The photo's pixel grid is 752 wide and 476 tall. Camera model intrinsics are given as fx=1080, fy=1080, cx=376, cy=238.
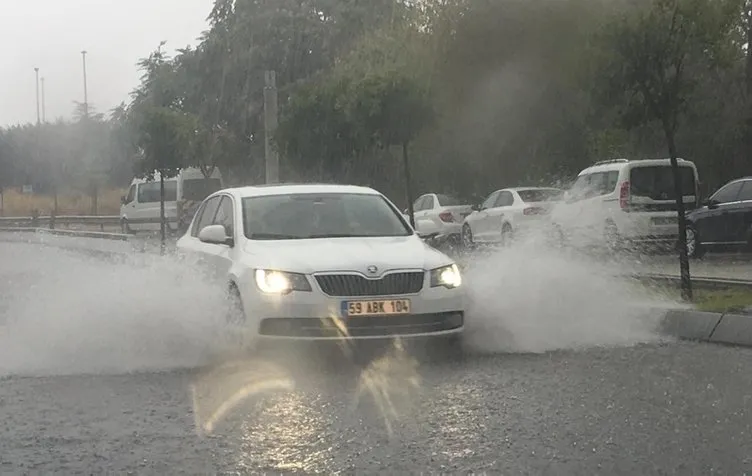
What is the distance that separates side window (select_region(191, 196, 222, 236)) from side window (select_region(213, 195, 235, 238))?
18 centimetres

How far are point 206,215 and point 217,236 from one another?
63.5 inches

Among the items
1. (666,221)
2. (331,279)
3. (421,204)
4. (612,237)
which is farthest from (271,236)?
(421,204)

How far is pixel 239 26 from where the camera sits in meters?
43.2

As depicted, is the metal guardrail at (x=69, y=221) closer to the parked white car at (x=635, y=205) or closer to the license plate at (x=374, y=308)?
the parked white car at (x=635, y=205)

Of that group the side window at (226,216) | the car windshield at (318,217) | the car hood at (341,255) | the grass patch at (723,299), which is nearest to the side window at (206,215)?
the side window at (226,216)

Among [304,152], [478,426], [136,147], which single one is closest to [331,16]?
[136,147]

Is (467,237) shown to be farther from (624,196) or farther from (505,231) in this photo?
(624,196)

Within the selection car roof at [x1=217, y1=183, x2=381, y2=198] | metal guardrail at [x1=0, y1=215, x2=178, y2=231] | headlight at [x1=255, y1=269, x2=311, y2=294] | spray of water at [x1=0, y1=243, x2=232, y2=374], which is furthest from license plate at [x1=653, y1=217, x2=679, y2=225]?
metal guardrail at [x1=0, y1=215, x2=178, y2=231]

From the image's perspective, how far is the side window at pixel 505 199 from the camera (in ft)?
74.7

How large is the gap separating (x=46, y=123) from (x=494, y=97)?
89647 millimetres

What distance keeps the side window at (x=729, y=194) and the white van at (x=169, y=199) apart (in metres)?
21.4

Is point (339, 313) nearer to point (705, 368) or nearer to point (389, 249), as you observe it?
point (389, 249)

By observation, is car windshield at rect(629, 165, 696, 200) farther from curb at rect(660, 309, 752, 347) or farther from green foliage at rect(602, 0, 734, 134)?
curb at rect(660, 309, 752, 347)

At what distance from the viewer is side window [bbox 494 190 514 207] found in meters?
22.8
